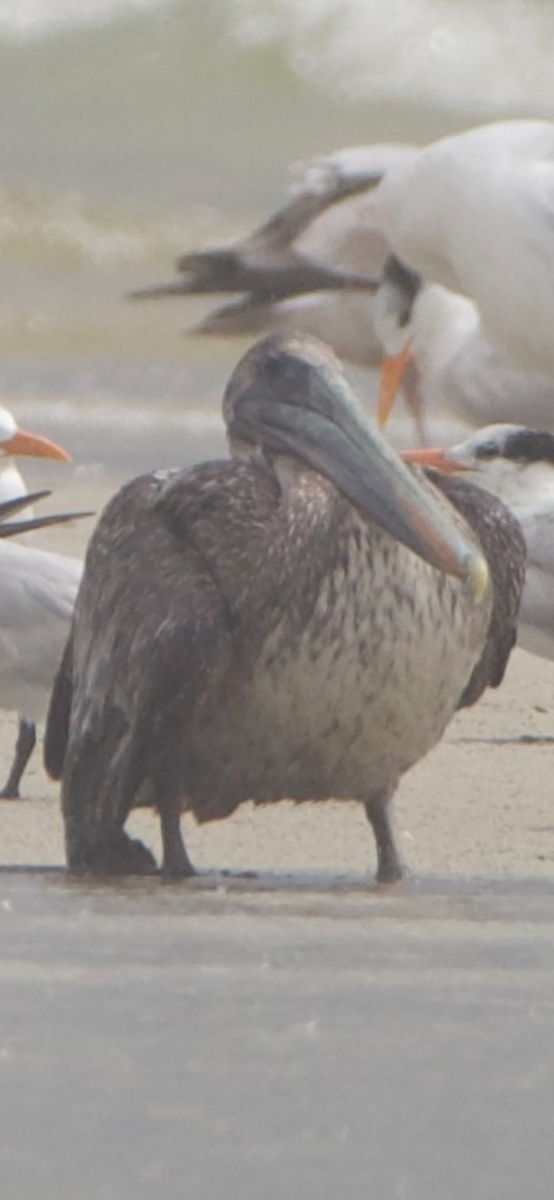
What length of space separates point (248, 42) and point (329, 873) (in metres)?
20.0

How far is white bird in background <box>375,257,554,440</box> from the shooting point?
37.1 feet

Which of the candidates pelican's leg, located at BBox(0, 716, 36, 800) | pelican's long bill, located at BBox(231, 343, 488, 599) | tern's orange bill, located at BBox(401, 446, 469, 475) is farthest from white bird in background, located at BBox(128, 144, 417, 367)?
pelican's long bill, located at BBox(231, 343, 488, 599)

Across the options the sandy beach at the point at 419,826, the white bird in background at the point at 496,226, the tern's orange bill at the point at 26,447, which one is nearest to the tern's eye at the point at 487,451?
the white bird in background at the point at 496,226

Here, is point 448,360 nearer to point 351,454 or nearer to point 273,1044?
point 351,454

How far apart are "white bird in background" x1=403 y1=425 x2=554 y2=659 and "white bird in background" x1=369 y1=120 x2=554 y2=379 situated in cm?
69

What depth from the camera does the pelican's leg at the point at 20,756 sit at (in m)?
6.43

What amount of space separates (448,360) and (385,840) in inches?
277

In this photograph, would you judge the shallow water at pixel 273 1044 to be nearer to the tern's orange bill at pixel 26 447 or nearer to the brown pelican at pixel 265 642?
the brown pelican at pixel 265 642

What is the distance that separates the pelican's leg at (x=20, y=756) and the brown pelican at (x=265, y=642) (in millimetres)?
1319

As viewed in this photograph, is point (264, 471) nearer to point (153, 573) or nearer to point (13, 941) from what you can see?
point (153, 573)

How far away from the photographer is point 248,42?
24766mm

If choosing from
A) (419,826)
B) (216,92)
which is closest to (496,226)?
(419,826)

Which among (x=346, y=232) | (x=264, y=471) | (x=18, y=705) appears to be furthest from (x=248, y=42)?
(x=264, y=471)

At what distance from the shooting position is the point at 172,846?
496cm
